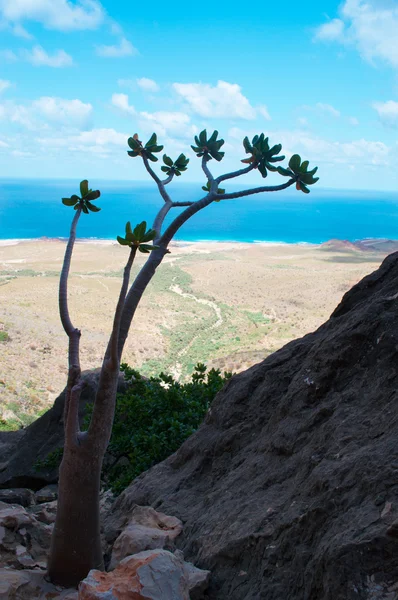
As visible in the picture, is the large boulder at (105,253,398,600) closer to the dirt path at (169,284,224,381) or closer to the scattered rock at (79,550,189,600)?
the scattered rock at (79,550,189,600)

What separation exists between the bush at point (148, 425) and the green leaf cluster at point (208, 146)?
145 inches

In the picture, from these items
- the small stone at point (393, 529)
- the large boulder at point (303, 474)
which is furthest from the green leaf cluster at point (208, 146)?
the small stone at point (393, 529)

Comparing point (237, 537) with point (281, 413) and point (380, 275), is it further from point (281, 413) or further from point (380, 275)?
point (380, 275)

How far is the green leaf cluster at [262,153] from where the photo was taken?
5730 millimetres

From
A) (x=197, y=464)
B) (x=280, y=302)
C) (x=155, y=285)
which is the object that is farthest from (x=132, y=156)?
(x=155, y=285)

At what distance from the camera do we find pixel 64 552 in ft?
15.1

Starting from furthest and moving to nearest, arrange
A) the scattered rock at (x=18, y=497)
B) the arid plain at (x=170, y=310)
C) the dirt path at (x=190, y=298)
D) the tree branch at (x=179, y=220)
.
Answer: the dirt path at (x=190, y=298)
the arid plain at (x=170, y=310)
the scattered rock at (x=18, y=497)
the tree branch at (x=179, y=220)

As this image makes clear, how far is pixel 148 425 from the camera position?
336 inches

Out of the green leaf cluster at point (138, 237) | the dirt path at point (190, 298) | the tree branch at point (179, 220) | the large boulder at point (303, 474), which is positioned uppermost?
the tree branch at point (179, 220)

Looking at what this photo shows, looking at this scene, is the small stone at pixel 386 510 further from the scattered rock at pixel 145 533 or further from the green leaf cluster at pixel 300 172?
the green leaf cluster at pixel 300 172

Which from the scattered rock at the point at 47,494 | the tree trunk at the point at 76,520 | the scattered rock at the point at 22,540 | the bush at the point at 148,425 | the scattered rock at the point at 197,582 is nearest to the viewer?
the scattered rock at the point at 197,582

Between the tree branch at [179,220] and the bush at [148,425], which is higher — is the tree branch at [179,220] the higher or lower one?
the higher one

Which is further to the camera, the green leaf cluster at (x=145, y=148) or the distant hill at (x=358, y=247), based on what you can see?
the distant hill at (x=358, y=247)

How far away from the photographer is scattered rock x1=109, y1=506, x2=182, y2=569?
4625 millimetres
